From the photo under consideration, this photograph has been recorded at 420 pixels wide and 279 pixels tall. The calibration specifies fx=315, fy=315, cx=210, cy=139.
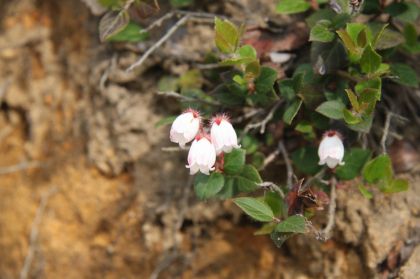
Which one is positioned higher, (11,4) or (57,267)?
(11,4)

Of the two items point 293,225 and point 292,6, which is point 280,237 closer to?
A: point 293,225

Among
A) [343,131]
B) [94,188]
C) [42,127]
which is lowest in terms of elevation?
[94,188]

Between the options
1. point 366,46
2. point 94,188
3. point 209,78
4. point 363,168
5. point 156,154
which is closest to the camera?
point 366,46

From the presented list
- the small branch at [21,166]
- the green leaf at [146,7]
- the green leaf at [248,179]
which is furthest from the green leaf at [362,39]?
the small branch at [21,166]

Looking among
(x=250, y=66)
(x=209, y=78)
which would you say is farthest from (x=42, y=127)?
(x=250, y=66)

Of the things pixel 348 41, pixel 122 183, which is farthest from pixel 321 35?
pixel 122 183

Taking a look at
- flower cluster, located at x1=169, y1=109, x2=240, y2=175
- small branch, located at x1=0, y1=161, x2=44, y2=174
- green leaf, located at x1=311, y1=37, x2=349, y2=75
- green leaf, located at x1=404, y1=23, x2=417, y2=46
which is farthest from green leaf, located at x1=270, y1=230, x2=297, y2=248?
small branch, located at x1=0, y1=161, x2=44, y2=174

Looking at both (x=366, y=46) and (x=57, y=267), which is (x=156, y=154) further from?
(x=366, y=46)
